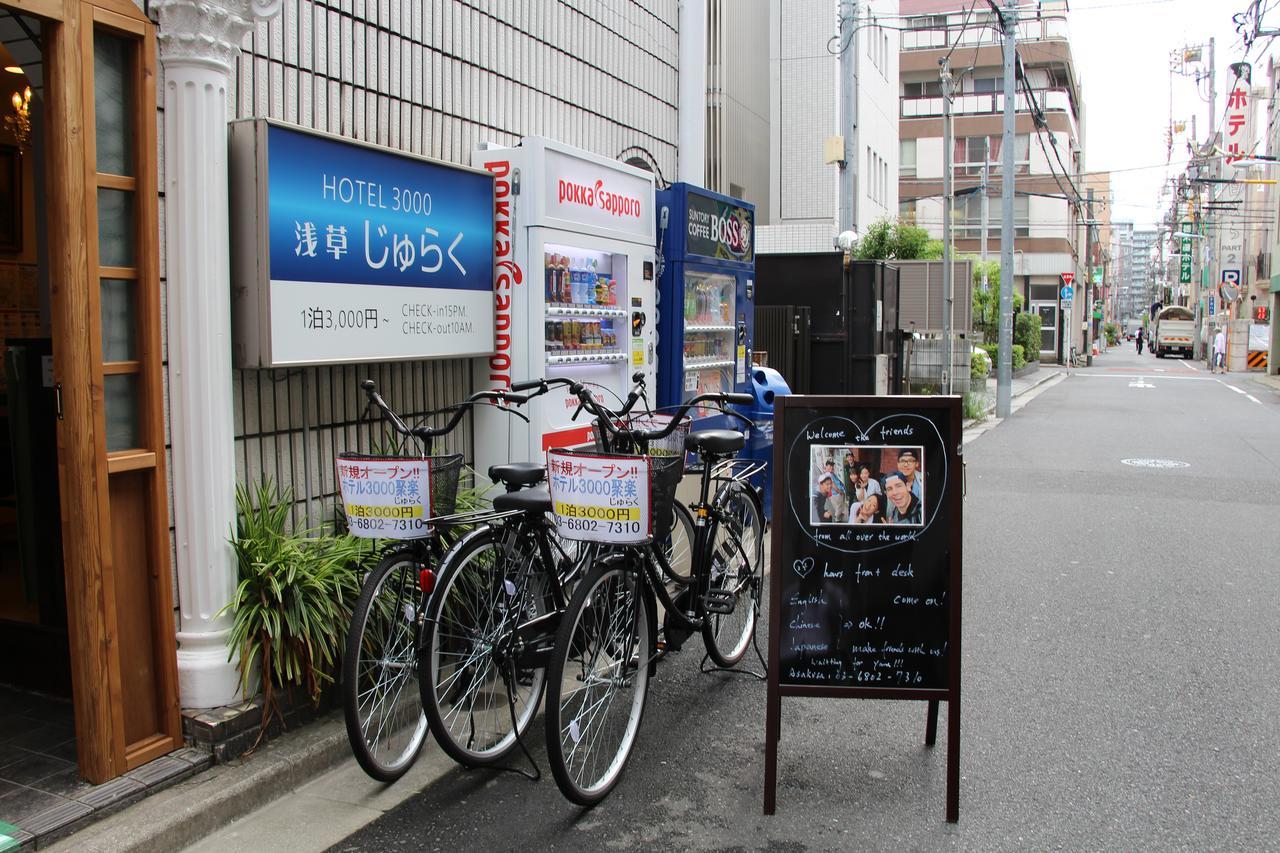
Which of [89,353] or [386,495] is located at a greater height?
[89,353]

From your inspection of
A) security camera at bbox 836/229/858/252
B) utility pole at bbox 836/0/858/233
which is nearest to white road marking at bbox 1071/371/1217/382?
utility pole at bbox 836/0/858/233

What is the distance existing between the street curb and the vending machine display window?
277 cm

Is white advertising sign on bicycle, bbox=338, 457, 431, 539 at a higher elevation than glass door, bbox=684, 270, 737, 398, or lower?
lower

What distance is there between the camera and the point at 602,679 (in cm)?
417

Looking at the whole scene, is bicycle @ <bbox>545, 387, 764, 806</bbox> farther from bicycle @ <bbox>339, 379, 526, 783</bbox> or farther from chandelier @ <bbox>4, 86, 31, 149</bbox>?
chandelier @ <bbox>4, 86, 31, 149</bbox>

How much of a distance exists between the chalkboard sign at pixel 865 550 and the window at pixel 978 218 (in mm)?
50353

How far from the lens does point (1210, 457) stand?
1448 centimetres

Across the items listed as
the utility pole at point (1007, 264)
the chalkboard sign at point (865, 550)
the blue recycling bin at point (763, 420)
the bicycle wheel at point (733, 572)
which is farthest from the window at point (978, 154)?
the chalkboard sign at point (865, 550)

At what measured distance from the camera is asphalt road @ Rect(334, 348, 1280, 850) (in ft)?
12.4

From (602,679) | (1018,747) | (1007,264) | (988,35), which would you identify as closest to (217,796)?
(602,679)

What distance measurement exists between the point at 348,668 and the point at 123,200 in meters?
1.92

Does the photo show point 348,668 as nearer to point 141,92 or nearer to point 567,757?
point 567,757

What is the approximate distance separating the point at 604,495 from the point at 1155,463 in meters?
12.1

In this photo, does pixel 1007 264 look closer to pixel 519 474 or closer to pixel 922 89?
pixel 519 474
